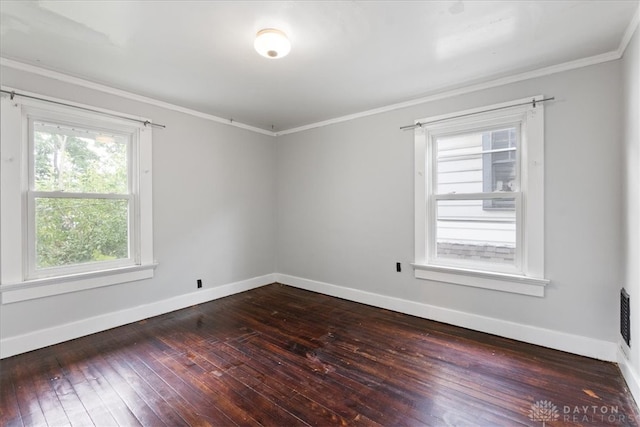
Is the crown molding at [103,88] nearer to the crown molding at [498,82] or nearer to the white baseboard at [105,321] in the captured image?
the crown molding at [498,82]

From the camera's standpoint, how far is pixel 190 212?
12.2 feet

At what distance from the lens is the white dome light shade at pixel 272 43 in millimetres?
2025

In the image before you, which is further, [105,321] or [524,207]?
[105,321]

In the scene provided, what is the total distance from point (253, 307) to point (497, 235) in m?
2.89

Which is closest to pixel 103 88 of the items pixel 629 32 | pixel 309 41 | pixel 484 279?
pixel 309 41

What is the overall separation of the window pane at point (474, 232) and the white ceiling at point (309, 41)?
1290mm

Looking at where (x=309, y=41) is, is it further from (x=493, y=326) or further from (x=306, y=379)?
(x=493, y=326)

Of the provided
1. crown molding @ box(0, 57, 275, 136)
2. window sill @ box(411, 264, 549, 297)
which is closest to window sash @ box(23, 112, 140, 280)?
crown molding @ box(0, 57, 275, 136)

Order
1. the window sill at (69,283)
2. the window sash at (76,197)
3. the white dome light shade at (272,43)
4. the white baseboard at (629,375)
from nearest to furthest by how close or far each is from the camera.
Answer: the white baseboard at (629,375) < the white dome light shade at (272,43) < the window sill at (69,283) < the window sash at (76,197)

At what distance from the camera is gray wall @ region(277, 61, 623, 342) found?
2.39 metres

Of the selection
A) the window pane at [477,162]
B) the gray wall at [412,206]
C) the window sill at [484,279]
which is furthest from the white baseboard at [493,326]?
the window pane at [477,162]

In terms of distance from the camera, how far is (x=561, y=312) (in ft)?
8.41

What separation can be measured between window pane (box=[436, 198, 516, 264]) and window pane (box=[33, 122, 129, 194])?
11.7ft

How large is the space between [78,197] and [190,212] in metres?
1.13
